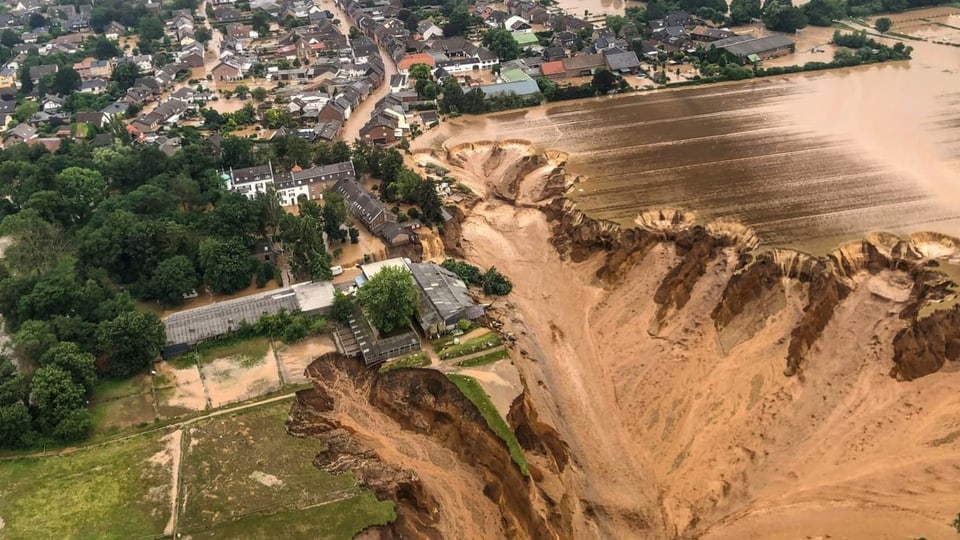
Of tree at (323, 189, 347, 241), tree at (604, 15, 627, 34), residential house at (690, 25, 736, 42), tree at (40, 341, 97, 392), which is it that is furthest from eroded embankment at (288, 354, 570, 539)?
tree at (604, 15, 627, 34)

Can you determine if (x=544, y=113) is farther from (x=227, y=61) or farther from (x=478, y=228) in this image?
(x=227, y=61)

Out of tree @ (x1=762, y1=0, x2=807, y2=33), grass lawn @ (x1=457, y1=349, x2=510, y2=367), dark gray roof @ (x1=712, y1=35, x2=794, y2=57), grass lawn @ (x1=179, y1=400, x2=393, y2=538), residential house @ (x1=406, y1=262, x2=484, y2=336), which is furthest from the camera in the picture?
tree @ (x1=762, y1=0, x2=807, y2=33)

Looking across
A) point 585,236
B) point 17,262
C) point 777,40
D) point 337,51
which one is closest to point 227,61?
point 337,51

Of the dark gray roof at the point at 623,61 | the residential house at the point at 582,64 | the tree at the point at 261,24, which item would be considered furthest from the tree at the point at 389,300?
the tree at the point at 261,24

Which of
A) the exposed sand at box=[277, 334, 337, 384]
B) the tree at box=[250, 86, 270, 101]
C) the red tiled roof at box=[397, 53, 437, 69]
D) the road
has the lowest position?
the road

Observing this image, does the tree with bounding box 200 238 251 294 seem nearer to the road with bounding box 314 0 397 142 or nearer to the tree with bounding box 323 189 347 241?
the tree with bounding box 323 189 347 241
